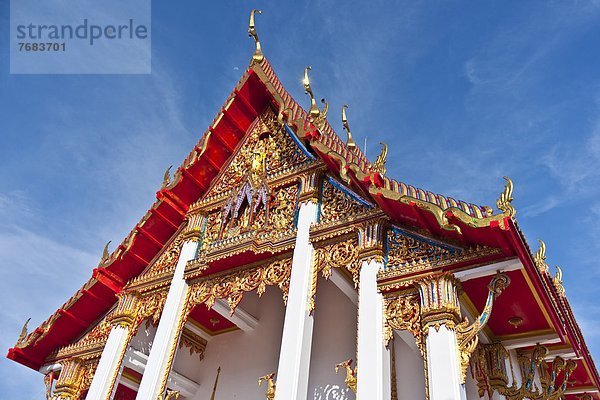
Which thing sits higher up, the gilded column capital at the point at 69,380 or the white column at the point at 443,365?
the gilded column capital at the point at 69,380

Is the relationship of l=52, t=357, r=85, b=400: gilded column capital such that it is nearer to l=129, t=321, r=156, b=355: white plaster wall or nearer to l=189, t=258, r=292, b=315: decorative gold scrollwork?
l=129, t=321, r=156, b=355: white plaster wall

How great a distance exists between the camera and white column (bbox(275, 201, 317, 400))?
509 cm

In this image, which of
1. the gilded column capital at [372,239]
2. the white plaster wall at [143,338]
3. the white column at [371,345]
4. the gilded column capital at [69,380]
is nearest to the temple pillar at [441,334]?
the white column at [371,345]

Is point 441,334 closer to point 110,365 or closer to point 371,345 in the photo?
point 371,345

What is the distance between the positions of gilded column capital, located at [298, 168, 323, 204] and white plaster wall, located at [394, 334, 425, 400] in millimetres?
2078

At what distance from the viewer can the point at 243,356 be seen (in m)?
8.51

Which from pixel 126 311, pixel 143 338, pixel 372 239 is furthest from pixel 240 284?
pixel 143 338

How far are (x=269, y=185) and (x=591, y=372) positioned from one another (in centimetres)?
477

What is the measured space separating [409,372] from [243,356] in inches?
121

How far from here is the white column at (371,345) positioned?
4.65 metres

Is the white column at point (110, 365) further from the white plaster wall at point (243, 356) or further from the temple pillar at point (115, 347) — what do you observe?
the white plaster wall at point (243, 356)

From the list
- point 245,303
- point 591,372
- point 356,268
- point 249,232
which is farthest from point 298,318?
point 591,372

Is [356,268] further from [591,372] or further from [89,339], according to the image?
[89,339]

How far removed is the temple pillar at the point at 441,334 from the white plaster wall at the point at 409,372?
5.43 feet
